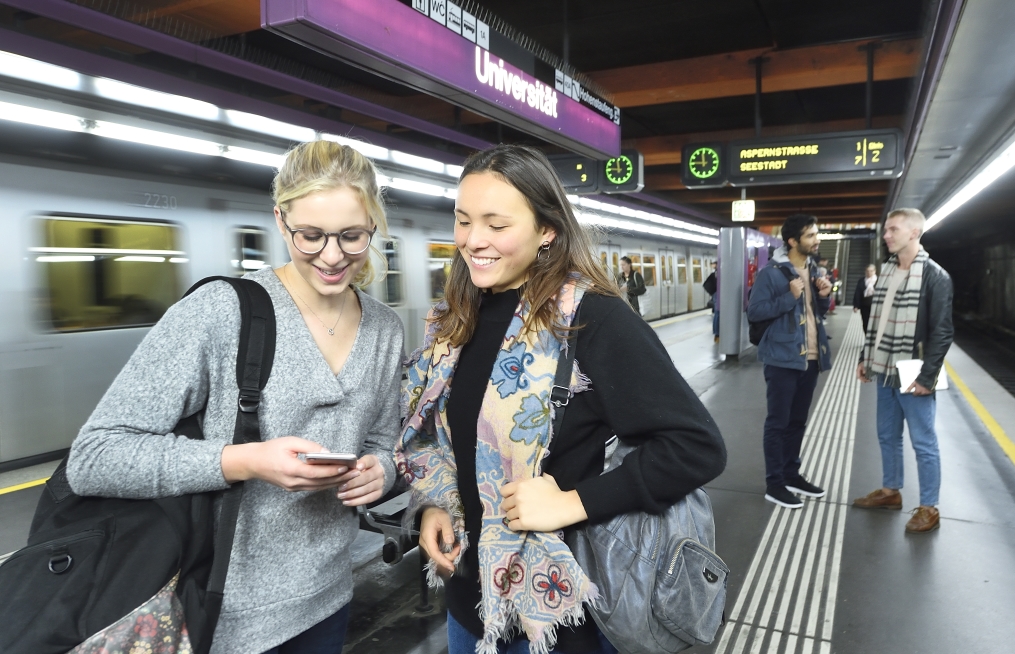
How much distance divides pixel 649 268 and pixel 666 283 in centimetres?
193

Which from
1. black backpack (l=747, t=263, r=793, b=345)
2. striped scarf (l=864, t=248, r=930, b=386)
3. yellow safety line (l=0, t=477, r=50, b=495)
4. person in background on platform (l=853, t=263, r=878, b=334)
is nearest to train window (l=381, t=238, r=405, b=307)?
yellow safety line (l=0, t=477, r=50, b=495)

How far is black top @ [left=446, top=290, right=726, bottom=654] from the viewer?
3.72 feet

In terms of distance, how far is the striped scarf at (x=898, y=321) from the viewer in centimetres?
405

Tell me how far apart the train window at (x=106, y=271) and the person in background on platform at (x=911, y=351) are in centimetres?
501

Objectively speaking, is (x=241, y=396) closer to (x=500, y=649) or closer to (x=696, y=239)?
(x=500, y=649)

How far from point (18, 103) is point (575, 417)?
14.7ft

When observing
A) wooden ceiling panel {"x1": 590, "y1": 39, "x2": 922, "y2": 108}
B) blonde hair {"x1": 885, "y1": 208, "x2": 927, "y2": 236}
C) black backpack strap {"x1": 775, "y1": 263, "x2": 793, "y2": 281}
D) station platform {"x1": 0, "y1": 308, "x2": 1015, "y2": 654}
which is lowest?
station platform {"x1": 0, "y1": 308, "x2": 1015, "y2": 654}

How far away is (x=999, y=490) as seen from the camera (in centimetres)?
471

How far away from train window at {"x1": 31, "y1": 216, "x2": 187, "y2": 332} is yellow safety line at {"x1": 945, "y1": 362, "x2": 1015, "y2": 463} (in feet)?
22.1

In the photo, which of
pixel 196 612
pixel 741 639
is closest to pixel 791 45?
pixel 741 639

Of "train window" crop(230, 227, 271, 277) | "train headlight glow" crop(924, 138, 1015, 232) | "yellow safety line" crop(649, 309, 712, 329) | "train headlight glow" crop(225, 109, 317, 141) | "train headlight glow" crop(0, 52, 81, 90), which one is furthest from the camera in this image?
"yellow safety line" crop(649, 309, 712, 329)

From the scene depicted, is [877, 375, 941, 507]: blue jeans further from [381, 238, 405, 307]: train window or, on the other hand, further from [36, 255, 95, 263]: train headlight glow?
[36, 255, 95, 263]: train headlight glow

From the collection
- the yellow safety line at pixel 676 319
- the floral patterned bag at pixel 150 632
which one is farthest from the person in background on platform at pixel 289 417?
the yellow safety line at pixel 676 319

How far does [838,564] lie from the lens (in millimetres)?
3576
